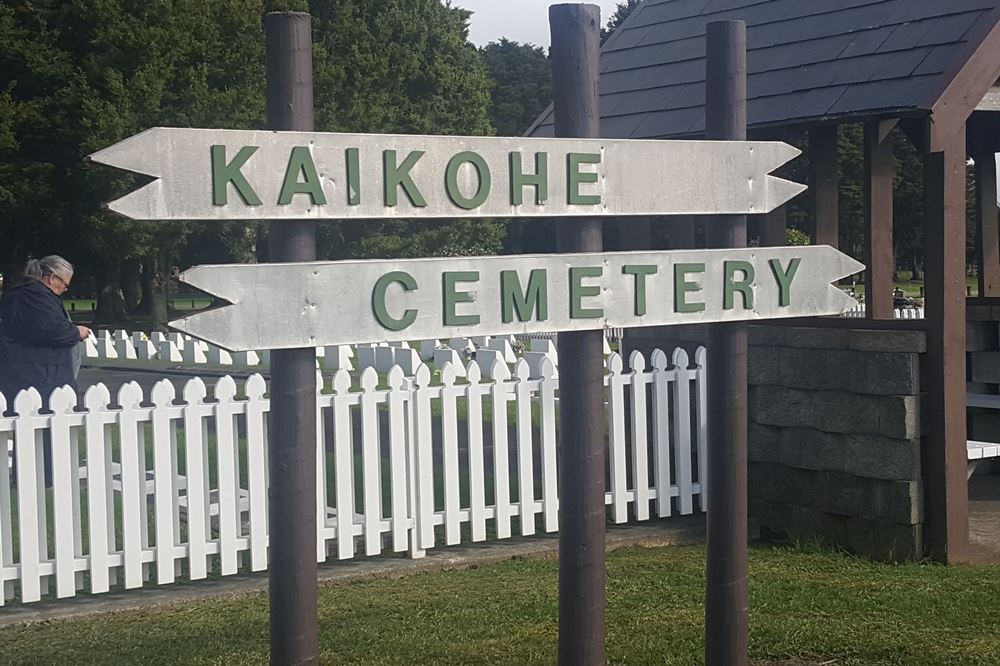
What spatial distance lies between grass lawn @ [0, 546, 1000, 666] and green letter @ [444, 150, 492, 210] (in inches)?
90.2

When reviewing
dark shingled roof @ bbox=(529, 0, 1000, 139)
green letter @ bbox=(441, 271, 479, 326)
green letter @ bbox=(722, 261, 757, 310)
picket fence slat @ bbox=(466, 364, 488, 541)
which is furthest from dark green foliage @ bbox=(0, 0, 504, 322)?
green letter @ bbox=(441, 271, 479, 326)

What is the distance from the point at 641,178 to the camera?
164 inches

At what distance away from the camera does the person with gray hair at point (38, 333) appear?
847 centimetres

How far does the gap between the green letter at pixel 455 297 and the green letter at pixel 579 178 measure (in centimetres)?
44

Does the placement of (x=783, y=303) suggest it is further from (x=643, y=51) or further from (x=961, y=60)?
(x=643, y=51)

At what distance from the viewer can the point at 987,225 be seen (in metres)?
10.4

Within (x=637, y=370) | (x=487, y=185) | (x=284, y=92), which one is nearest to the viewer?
(x=284, y=92)

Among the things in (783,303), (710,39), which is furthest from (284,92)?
(783,303)

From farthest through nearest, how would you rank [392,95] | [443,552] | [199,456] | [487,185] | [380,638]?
[392,95] < [443,552] < [199,456] < [380,638] < [487,185]

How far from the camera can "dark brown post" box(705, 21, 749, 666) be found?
14.4ft

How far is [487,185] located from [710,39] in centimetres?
113

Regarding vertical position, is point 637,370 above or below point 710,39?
below

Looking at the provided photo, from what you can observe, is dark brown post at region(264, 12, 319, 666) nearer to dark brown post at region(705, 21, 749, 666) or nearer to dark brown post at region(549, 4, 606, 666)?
dark brown post at region(549, 4, 606, 666)

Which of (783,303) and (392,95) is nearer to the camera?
(783,303)
